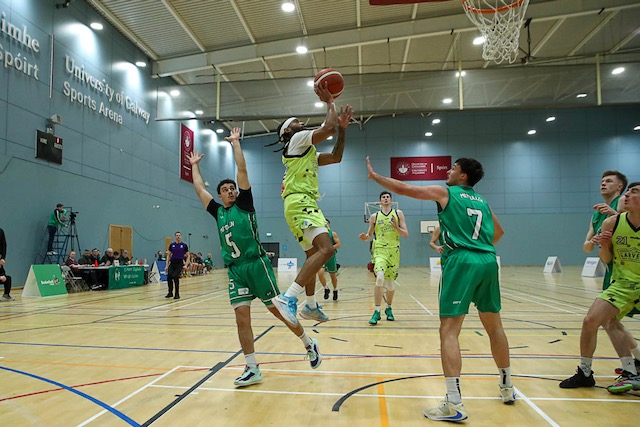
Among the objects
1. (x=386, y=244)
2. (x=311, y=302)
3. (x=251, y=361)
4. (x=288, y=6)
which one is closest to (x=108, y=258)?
(x=288, y=6)

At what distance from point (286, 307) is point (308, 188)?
1349 millimetres

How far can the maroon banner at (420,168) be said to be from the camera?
33125 mm

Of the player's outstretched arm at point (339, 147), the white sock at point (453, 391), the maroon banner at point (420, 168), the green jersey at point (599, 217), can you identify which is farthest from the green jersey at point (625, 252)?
the maroon banner at point (420, 168)

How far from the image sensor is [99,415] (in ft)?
10.9

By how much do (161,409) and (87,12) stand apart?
19.6 m

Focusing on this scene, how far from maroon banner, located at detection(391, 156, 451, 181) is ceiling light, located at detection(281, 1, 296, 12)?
17.1 meters

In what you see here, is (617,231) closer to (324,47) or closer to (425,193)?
(425,193)

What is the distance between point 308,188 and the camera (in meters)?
4.81

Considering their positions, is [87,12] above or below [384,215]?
above

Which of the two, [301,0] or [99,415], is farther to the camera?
[301,0]

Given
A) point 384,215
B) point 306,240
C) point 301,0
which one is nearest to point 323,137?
point 306,240

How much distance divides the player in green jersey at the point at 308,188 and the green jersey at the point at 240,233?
502mm

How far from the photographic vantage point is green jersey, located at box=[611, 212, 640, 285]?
4.04 meters

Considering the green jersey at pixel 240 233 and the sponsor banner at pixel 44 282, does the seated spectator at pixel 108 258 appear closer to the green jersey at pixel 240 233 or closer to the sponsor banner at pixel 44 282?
the sponsor banner at pixel 44 282
